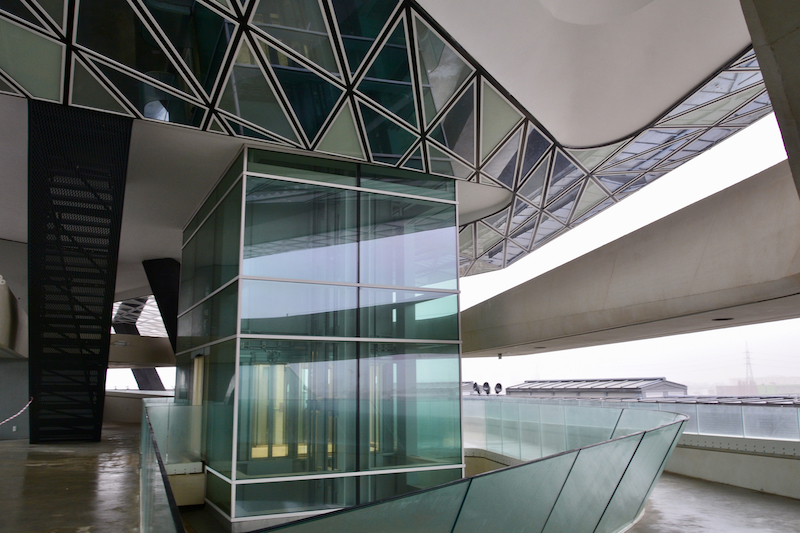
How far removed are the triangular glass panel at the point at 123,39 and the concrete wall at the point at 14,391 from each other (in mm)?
19097

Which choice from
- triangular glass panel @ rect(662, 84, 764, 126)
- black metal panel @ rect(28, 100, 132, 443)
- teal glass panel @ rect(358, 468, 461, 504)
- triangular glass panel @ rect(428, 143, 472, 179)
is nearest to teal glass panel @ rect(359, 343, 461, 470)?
teal glass panel @ rect(358, 468, 461, 504)

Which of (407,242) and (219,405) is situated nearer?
(219,405)

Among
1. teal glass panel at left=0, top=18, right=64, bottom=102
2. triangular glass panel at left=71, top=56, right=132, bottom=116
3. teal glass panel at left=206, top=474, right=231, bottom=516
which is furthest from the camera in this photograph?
teal glass panel at left=206, top=474, right=231, bottom=516

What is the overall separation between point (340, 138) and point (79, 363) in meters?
9.94

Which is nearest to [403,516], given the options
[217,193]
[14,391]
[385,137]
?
[385,137]

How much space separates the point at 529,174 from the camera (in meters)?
15.4

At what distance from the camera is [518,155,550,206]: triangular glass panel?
50.1ft

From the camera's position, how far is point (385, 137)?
41.8 ft

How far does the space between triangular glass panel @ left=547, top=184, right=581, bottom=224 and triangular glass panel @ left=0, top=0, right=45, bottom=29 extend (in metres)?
13.7

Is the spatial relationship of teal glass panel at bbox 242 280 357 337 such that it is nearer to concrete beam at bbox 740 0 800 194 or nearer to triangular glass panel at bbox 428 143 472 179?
triangular glass panel at bbox 428 143 472 179

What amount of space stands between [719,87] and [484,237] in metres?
10.6

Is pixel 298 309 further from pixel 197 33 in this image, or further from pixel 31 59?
pixel 31 59

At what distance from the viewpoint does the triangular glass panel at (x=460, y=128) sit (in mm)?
11952

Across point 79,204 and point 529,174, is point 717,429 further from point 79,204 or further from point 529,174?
point 79,204
